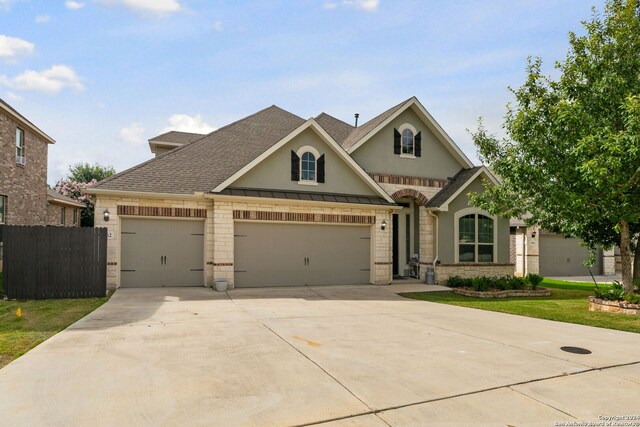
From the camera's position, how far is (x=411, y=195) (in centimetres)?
1816

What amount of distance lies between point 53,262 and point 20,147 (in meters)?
12.2

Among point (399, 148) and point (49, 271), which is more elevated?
point (399, 148)

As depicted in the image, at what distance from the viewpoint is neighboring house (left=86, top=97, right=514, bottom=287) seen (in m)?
14.0

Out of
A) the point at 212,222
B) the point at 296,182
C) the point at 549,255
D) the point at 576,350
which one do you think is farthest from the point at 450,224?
the point at 576,350

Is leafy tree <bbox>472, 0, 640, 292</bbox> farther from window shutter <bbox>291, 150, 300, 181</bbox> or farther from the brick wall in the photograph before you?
the brick wall

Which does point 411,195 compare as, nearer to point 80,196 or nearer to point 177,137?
point 177,137

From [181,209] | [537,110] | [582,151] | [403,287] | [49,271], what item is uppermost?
[537,110]

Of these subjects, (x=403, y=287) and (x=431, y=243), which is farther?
(x=431, y=243)

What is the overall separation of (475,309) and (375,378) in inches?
293

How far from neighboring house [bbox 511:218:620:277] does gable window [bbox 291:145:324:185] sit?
12378 millimetres

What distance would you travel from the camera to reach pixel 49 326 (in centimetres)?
801

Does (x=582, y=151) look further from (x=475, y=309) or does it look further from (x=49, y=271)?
(x=49, y=271)

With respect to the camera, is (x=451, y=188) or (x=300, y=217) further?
(x=451, y=188)

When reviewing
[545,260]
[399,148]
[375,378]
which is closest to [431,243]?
[399,148]
